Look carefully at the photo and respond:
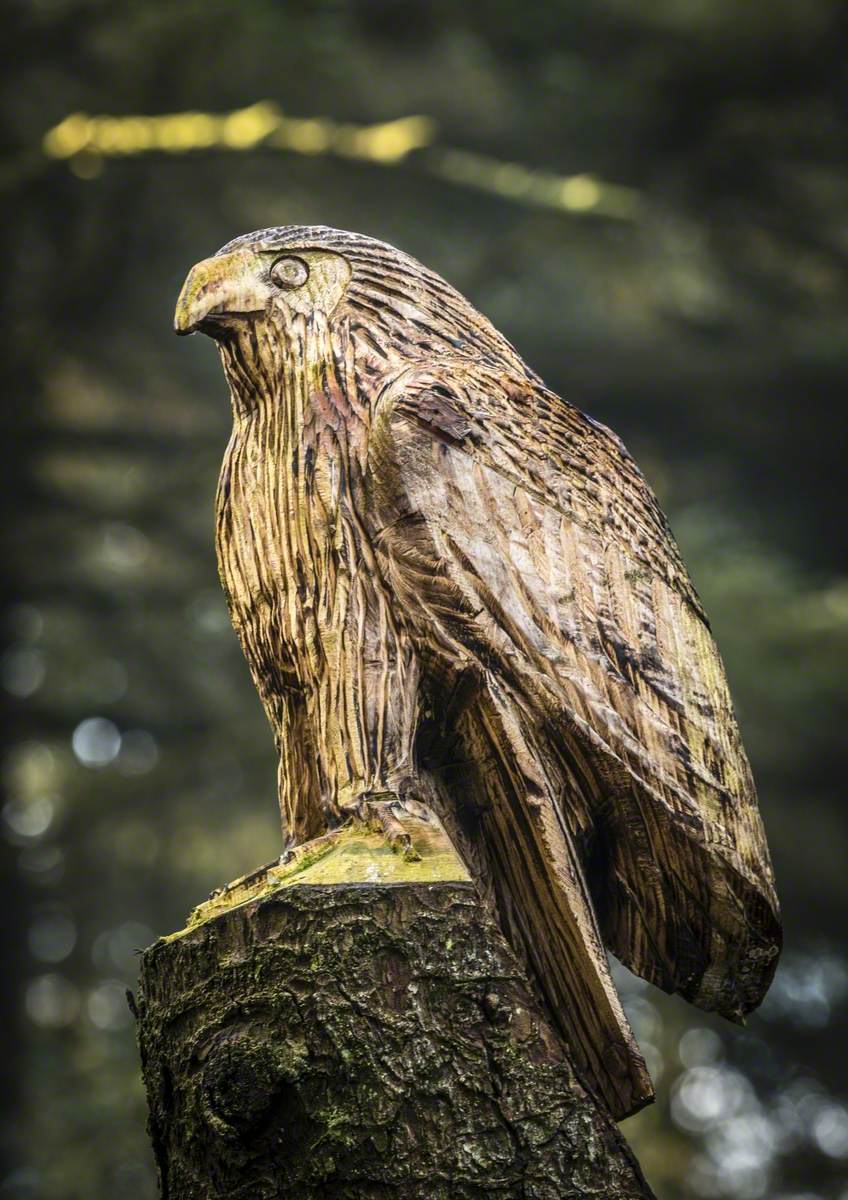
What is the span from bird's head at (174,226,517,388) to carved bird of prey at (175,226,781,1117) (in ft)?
0.03

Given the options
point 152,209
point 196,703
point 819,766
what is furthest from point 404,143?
point 819,766

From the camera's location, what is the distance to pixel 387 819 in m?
2.46

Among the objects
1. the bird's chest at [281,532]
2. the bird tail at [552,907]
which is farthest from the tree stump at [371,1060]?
the bird's chest at [281,532]

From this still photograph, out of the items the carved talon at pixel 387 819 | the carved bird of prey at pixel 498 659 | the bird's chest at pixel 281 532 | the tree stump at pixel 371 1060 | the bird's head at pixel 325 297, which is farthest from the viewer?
the bird's head at pixel 325 297

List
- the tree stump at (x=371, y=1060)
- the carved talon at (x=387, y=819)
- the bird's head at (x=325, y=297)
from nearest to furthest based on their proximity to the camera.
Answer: the tree stump at (x=371, y=1060) < the carved talon at (x=387, y=819) < the bird's head at (x=325, y=297)

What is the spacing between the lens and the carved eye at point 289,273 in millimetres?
3008

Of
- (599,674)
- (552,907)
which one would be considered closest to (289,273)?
(599,674)

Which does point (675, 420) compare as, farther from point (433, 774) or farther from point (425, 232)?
point (433, 774)

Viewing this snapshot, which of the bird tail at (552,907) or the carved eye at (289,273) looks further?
the carved eye at (289,273)

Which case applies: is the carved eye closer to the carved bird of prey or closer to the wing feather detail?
the carved bird of prey

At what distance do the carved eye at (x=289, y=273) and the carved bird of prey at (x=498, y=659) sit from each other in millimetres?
71

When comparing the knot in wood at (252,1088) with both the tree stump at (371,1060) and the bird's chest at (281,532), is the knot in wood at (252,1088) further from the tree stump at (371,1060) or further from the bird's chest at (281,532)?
the bird's chest at (281,532)

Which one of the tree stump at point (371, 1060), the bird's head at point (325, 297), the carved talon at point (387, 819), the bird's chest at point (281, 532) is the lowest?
the tree stump at point (371, 1060)

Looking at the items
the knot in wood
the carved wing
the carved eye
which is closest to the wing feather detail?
the carved wing
